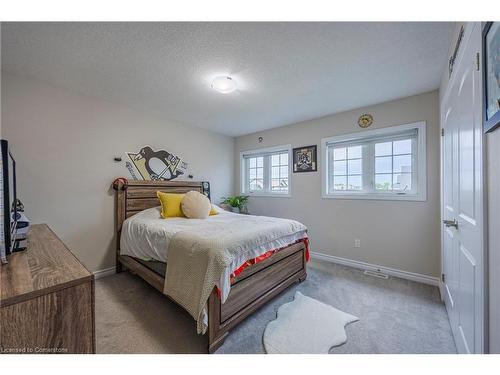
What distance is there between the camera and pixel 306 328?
65.5 inches

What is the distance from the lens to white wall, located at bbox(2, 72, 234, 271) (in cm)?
215

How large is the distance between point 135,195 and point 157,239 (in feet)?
3.98

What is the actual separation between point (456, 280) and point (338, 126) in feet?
7.57

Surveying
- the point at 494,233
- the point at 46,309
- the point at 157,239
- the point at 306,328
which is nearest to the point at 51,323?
the point at 46,309

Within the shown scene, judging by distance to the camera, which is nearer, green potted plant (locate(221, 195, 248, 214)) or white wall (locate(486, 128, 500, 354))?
white wall (locate(486, 128, 500, 354))

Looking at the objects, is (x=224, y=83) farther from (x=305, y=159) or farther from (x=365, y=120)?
(x=365, y=120)

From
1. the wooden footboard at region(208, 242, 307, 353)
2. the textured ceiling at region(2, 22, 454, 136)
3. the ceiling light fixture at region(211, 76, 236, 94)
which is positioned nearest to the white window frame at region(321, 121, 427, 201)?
the textured ceiling at region(2, 22, 454, 136)

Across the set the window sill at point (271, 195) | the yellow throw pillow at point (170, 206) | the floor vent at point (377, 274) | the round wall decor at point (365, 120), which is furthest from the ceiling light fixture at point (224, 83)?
the floor vent at point (377, 274)

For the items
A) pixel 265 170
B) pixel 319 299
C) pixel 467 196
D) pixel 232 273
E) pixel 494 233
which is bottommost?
pixel 319 299

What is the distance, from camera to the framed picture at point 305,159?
3369 millimetres

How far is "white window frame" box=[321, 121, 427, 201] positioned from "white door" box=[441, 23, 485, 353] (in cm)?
99

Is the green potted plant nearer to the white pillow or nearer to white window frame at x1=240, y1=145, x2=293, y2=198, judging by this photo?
white window frame at x1=240, y1=145, x2=293, y2=198

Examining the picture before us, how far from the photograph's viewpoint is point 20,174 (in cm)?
212

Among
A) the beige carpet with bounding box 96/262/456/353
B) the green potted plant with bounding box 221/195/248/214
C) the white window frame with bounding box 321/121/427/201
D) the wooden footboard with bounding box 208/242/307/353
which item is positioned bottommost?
the beige carpet with bounding box 96/262/456/353
